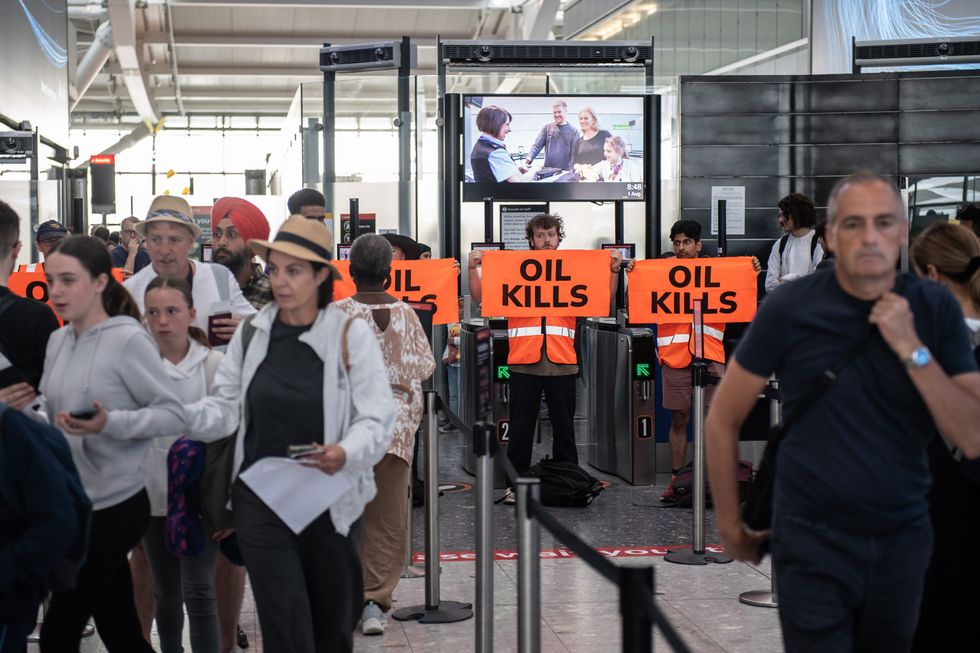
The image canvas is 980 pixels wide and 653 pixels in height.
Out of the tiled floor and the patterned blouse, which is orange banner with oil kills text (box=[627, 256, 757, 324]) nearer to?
the tiled floor

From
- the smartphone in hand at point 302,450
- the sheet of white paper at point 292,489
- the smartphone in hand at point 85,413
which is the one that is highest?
the smartphone in hand at point 85,413

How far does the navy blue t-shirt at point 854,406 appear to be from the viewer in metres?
2.90

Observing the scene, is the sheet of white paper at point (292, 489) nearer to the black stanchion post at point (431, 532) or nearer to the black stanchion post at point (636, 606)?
the black stanchion post at point (636, 606)

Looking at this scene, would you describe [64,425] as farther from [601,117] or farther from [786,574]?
[601,117]

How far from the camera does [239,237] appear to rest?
576 cm

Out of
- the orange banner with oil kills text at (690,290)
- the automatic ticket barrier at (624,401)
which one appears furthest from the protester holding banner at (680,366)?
the automatic ticket barrier at (624,401)

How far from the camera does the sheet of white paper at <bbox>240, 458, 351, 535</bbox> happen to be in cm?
374

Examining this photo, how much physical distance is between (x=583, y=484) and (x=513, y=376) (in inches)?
36.4

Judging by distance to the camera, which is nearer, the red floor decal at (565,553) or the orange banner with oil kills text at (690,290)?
the red floor decal at (565,553)

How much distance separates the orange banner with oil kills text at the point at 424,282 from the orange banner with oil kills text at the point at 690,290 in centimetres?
131

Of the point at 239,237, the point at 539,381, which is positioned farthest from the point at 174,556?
the point at 539,381

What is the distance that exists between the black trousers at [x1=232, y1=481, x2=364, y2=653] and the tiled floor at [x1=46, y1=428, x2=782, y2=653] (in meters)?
1.43

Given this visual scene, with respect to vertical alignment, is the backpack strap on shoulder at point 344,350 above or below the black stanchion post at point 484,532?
above

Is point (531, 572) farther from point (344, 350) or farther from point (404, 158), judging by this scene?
point (404, 158)
